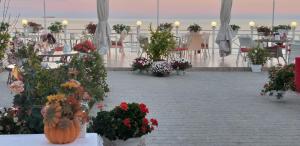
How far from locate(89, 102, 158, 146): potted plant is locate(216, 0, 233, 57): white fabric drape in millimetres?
8003

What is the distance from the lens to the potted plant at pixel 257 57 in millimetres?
10680

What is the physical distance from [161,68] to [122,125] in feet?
19.8

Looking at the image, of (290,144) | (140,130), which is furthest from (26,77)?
(290,144)

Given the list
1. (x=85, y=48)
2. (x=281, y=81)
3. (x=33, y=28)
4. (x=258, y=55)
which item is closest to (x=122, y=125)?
(x=85, y=48)

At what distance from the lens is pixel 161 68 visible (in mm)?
9930

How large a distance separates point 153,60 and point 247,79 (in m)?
2.06

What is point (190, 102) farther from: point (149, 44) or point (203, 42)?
point (203, 42)

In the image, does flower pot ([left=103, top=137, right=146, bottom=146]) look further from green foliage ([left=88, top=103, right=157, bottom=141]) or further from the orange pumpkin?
the orange pumpkin

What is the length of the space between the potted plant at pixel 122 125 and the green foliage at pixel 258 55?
7085 millimetres

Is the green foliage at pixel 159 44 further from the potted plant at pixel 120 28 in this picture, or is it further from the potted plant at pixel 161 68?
the potted plant at pixel 120 28

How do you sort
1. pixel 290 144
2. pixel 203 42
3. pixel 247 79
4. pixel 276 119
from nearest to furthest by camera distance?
pixel 290 144 → pixel 276 119 → pixel 247 79 → pixel 203 42

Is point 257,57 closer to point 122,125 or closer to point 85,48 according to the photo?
point 85,48

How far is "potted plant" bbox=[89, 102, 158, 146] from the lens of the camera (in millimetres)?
3953

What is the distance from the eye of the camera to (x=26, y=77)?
3836mm
